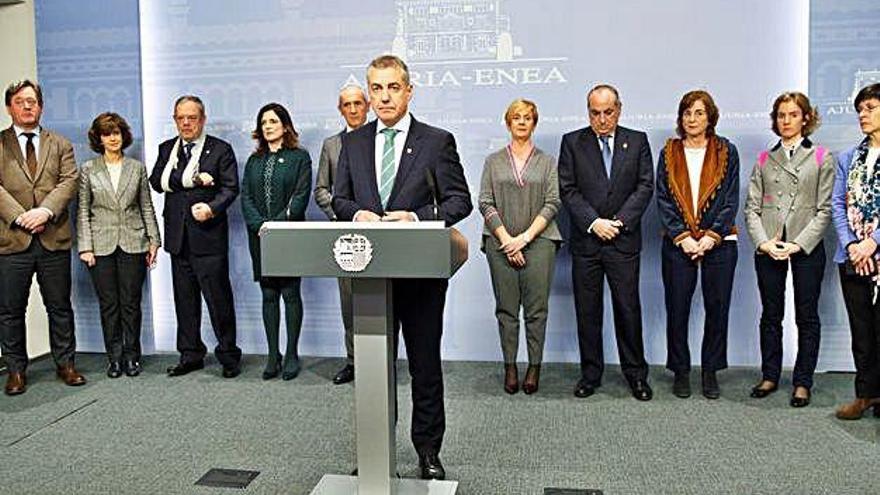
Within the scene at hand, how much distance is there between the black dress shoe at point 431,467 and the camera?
312 centimetres

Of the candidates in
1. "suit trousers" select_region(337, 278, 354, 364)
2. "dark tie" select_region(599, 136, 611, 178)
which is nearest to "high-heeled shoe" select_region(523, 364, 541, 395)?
"suit trousers" select_region(337, 278, 354, 364)

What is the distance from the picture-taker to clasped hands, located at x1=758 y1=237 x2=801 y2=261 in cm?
423

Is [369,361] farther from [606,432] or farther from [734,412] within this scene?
[734,412]

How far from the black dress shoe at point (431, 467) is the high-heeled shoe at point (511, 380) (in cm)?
147

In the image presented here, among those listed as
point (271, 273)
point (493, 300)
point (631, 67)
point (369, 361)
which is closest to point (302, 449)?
point (369, 361)

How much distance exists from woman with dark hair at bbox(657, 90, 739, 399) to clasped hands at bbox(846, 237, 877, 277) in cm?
65

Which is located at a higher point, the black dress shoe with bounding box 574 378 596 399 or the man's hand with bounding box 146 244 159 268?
the man's hand with bounding box 146 244 159 268

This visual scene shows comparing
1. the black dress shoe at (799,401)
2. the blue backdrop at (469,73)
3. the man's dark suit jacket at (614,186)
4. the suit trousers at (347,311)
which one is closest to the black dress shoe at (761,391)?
the black dress shoe at (799,401)

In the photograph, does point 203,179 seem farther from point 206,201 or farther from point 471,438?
point 471,438

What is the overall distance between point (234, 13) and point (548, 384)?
3.18 m

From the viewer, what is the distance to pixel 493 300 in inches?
212

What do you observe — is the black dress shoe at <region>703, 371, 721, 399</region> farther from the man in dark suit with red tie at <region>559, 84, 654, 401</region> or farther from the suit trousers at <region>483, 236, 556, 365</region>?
the suit trousers at <region>483, 236, 556, 365</region>

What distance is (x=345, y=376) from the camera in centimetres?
481

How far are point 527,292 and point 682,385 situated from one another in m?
0.97
